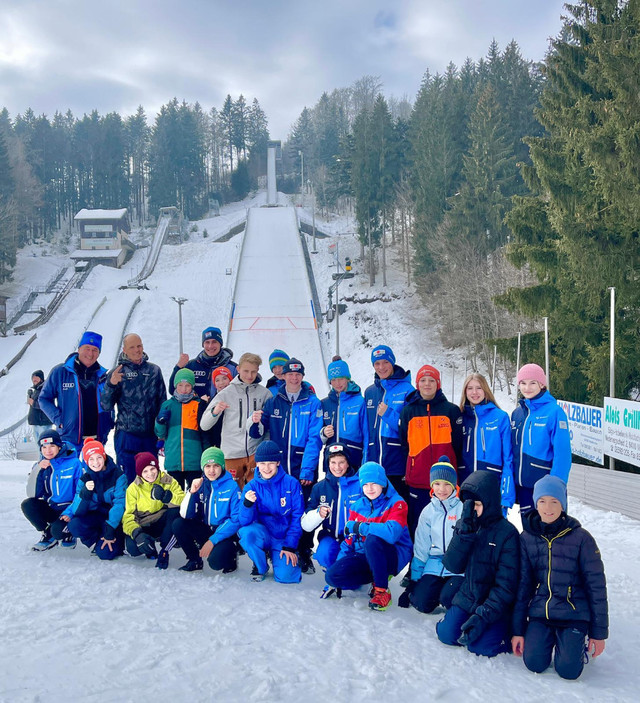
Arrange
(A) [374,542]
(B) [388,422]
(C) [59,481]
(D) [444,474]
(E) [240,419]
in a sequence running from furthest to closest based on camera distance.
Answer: (E) [240,419] → (C) [59,481] → (B) [388,422] → (A) [374,542] → (D) [444,474]

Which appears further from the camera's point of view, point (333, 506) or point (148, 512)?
point (148, 512)

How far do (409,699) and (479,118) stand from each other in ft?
100

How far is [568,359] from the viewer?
45.1 feet

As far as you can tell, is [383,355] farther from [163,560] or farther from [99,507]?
[99,507]

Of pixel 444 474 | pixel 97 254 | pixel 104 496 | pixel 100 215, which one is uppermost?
pixel 100 215

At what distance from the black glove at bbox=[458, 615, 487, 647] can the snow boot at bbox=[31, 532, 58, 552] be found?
11.9ft

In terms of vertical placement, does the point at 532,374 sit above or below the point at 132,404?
above

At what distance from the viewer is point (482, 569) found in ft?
12.4

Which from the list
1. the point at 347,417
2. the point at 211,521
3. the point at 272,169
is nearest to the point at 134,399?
the point at 211,521

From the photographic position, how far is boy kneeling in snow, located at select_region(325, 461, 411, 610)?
4395 mm

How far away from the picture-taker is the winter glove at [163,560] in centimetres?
500

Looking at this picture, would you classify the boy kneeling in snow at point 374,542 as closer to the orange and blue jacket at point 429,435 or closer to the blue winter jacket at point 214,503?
the orange and blue jacket at point 429,435

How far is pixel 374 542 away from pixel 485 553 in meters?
0.89

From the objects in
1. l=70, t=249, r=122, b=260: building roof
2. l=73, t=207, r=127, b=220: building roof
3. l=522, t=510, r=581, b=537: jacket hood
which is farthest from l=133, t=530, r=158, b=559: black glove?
l=73, t=207, r=127, b=220: building roof
